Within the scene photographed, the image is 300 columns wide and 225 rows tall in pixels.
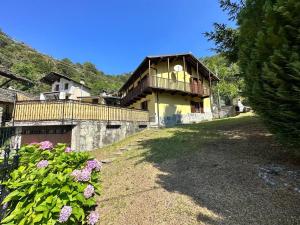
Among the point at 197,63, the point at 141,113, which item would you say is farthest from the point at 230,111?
the point at 141,113

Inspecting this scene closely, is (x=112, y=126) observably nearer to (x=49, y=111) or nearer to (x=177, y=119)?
(x=49, y=111)

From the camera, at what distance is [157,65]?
75.7 feet

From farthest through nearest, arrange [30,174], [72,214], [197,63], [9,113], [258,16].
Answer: [197,63], [9,113], [258,16], [30,174], [72,214]

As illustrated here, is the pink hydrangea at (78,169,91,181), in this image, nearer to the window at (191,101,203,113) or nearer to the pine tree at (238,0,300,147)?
the pine tree at (238,0,300,147)

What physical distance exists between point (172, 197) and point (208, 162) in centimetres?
238

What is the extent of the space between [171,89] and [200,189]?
1734cm

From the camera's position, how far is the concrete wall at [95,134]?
39.5 ft

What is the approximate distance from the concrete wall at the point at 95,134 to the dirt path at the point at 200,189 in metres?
4.46

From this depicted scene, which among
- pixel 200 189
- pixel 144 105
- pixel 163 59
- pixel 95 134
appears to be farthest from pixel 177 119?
pixel 200 189

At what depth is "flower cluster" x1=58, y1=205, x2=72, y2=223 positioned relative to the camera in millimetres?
2844

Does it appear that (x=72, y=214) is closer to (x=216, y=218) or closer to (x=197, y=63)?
(x=216, y=218)

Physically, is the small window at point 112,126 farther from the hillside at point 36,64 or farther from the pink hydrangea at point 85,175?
the hillside at point 36,64

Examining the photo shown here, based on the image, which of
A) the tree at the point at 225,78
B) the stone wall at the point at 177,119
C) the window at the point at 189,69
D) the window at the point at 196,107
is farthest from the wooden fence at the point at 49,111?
the tree at the point at 225,78

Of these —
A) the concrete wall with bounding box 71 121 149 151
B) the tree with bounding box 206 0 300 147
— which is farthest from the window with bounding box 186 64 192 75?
the tree with bounding box 206 0 300 147
